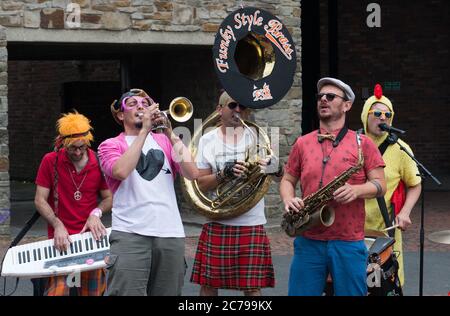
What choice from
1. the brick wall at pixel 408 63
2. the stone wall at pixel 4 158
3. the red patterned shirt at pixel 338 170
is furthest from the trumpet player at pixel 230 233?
the brick wall at pixel 408 63

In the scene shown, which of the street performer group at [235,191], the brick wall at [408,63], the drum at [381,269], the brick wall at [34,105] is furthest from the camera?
the brick wall at [34,105]

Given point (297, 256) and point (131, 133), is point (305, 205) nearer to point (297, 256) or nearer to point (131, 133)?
point (297, 256)

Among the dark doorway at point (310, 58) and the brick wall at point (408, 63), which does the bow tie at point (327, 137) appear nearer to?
the dark doorway at point (310, 58)

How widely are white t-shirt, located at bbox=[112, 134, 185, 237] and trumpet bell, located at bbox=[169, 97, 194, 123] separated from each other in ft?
0.78

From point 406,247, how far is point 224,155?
4.96 m

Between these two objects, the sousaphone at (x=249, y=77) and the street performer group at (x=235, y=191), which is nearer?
the street performer group at (x=235, y=191)

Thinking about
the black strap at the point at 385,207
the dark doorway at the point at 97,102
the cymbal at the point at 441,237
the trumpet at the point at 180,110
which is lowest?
the cymbal at the point at 441,237

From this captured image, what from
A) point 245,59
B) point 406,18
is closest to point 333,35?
point 406,18

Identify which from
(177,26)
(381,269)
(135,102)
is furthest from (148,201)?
(177,26)

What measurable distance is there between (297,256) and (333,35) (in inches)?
448

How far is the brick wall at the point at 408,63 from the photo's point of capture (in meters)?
18.2

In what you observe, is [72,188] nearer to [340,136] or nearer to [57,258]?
[57,258]

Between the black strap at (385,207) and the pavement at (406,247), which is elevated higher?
the black strap at (385,207)

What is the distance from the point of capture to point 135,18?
11.1 m
